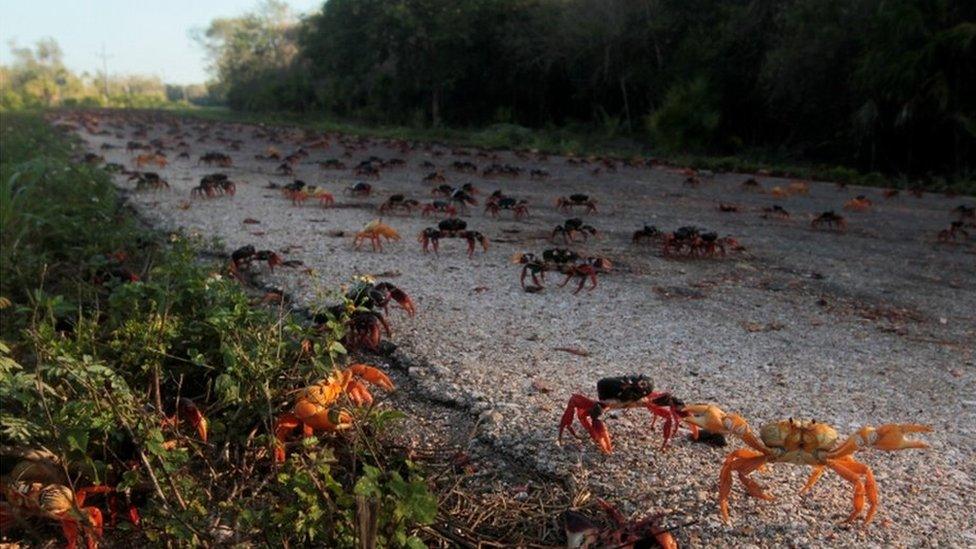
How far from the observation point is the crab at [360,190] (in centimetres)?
1145

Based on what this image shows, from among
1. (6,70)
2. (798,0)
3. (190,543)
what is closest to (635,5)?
(798,0)

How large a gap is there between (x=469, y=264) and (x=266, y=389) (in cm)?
401

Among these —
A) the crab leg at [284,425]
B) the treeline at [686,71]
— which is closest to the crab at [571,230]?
the crab leg at [284,425]

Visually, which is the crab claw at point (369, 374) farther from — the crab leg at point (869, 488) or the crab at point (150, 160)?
the crab at point (150, 160)

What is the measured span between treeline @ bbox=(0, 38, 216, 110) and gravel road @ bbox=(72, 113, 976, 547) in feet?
166

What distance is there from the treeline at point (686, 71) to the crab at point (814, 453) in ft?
57.6

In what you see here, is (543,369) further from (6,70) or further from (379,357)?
(6,70)

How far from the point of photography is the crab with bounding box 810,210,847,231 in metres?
9.64

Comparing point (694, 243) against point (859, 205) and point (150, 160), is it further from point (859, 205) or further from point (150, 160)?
point (150, 160)

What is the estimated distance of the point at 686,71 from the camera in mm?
27141

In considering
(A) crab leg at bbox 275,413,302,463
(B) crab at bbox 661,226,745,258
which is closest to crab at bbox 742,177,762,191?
(B) crab at bbox 661,226,745,258

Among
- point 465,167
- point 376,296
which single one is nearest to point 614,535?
point 376,296

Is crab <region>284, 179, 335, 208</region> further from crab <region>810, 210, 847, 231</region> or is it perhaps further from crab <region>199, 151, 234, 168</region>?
crab <region>199, 151, 234, 168</region>

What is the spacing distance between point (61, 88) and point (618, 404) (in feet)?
290
